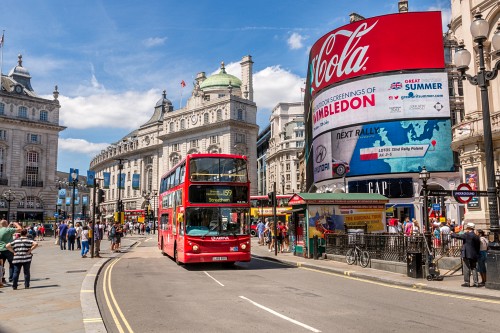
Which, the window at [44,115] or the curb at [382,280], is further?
the window at [44,115]

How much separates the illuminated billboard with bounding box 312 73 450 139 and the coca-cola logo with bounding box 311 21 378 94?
2.04 metres

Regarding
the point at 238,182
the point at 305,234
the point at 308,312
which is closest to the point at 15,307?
the point at 308,312

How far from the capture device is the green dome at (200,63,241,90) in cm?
9562

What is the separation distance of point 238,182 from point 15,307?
9.82m

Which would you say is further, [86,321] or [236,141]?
[236,141]

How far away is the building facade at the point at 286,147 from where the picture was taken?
103250 mm

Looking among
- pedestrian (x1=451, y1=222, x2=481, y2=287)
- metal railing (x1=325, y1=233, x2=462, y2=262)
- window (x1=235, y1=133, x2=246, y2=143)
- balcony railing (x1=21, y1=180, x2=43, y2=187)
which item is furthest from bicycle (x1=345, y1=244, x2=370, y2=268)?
balcony railing (x1=21, y1=180, x2=43, y2=187)

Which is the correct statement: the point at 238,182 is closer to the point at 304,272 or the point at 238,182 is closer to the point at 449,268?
the point at 304,272

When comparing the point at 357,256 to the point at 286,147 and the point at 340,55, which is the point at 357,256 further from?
the point at 286,147

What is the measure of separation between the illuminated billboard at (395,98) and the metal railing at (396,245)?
28.2 meters

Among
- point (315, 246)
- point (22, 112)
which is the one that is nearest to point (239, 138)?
point (22, 112)

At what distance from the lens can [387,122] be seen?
45344mm

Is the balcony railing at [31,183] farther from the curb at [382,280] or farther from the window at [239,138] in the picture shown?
the curb at [382,280]

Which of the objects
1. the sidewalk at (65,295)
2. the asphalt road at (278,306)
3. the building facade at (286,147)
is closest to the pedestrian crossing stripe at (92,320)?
the sidewalk at (65,295)
